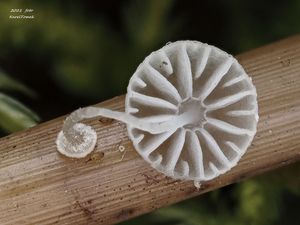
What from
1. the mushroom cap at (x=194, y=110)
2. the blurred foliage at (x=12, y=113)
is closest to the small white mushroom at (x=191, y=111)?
the mushroom cap at (x=194, y=110)

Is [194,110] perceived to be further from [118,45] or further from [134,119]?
[118,45]

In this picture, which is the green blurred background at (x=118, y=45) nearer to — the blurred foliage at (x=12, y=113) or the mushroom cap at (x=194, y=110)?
the blurred foliage at (x=12, y=113)

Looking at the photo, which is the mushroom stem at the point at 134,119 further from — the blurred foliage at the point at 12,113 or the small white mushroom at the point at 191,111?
the blurred foliage at the point at 12,113

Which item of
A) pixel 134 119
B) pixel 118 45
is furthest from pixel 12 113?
pixel 134 119

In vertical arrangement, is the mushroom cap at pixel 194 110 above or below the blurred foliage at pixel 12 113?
below

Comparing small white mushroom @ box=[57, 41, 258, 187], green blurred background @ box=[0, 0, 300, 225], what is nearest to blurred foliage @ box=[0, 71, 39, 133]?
green blurred background @ box=[0, 0, 300, 225]

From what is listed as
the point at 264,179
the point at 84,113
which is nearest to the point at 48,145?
the point at 84,113

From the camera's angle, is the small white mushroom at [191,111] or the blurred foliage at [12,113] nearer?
the small white mushroom at [191,111]

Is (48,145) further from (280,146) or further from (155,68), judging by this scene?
(280,146)
